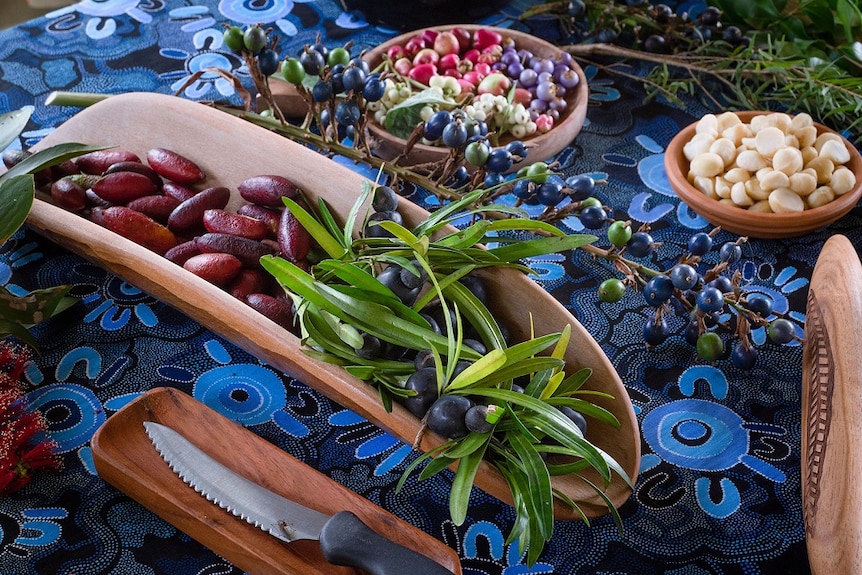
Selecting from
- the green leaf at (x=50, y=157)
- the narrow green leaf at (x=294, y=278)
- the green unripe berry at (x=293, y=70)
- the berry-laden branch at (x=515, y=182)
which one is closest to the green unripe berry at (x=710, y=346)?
the berry-laden branch at (x=515, y=182)

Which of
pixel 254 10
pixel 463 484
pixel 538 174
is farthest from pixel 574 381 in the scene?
pixel 254 10

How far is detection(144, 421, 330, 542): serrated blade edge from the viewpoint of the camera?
585 mm

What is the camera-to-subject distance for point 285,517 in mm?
590

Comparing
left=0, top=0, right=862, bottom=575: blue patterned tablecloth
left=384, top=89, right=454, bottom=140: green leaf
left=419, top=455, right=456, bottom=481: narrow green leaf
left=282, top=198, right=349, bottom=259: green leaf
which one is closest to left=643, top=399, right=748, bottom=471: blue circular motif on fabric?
left=0, top=0, right=862, bottom=575: blue patterned tablecloth

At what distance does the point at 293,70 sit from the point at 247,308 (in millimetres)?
310

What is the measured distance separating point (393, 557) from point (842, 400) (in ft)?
1.07

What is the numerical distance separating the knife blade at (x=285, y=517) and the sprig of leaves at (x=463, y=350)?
0.05 meters

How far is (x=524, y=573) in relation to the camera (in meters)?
0.61

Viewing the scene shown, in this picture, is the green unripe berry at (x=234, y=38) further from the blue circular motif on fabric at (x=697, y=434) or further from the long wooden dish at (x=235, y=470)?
the blue circular motif on fabric at (x=697, y=434)

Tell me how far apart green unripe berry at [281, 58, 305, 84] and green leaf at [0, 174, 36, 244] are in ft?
0.89

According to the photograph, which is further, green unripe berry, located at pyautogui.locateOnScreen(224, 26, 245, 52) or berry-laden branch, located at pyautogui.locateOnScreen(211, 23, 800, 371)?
green unripe berry, located at pyautogui.locateOnScreen(224, 26, 245, 52)

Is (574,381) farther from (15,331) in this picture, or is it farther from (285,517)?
(15,331)

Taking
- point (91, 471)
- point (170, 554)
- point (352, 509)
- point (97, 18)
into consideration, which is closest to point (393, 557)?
point (352, 509)

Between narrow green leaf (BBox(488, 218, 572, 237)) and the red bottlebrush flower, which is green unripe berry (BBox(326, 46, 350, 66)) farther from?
the red bottlebrush flower
